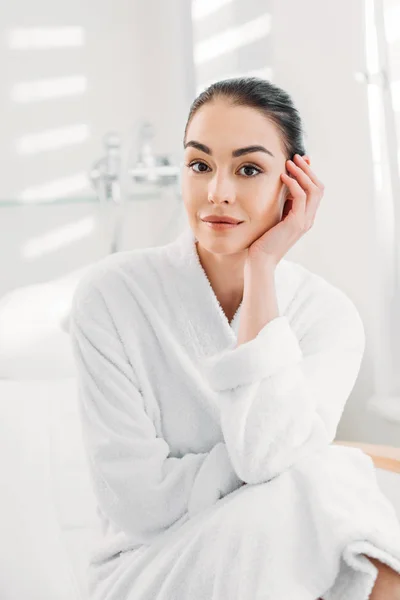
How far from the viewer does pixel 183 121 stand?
2.41 meters

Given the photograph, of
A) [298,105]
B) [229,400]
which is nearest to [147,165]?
[298,105]

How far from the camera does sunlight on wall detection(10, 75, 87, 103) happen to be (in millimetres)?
2047

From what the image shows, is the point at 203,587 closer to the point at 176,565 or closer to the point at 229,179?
the point at 176,565

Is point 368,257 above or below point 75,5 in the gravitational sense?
below

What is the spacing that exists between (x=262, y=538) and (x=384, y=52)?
1.19 metres

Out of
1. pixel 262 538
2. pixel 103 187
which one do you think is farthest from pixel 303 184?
pixel 103 187

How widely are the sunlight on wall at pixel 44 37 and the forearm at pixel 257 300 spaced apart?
3.48 ft

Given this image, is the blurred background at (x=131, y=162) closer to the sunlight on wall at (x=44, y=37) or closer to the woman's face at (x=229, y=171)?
the sunlight on wall at (x=44, y=37)

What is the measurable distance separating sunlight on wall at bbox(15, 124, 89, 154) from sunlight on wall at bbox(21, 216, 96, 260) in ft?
0.67

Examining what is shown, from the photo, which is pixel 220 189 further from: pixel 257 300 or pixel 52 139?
pixel 52 139

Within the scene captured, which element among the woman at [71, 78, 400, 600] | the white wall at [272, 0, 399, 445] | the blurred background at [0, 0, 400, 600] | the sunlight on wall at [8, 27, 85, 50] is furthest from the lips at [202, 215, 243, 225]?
the sunlight on wall at [8, 27, 85, 50]

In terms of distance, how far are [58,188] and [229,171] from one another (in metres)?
1.00

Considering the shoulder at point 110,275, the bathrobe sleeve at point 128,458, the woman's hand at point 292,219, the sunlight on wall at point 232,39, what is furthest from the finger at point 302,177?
Answer: the sunlight on wall at point 232,39

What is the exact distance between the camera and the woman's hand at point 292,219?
1294 mm
